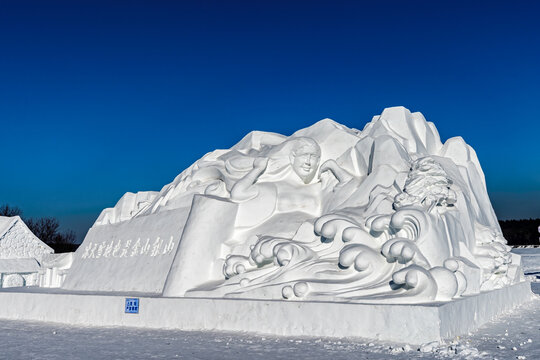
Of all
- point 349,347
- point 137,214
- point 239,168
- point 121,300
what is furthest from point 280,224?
point 137,214

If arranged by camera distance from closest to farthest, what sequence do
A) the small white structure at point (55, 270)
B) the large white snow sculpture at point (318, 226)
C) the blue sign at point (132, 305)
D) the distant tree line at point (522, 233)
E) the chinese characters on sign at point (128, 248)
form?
the large white snow sculpture at point (318, 226) < the blue sign at point (132, 305) < the chinese characters on sign at point (128, 248) < the small white structure at point (55, 270) < the distant tree line at point (522, 233)

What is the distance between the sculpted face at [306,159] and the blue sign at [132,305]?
3297mm

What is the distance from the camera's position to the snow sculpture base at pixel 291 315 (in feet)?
17.7

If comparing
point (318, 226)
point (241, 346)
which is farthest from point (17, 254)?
point (241, 346)

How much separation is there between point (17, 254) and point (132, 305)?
13.3 meters

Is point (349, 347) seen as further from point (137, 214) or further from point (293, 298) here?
point (137, 214)

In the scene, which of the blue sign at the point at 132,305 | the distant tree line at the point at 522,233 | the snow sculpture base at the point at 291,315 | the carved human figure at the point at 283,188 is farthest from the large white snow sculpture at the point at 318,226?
the distant tree line at the point at 522,233

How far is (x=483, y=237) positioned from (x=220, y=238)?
4.17 metres

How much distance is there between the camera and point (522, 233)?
148 feet

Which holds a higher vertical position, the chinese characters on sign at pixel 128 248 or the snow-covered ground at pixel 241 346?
the chinese characters on sign at pixel 128 248

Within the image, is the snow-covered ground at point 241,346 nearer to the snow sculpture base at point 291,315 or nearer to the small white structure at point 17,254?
the snow sculpture base at point 291,315

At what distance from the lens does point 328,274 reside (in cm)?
659

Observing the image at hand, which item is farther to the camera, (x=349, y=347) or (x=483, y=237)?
(x=483, y=237)

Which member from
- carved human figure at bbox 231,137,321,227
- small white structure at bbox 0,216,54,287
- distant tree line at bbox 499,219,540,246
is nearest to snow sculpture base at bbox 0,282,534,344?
carved human figure at bbox 231,137,321,227
